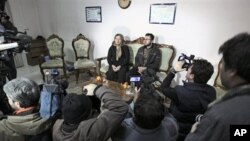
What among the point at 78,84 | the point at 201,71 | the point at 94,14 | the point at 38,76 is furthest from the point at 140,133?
the point at 38,76

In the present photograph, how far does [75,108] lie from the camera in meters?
0.92

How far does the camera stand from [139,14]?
11.1 feet

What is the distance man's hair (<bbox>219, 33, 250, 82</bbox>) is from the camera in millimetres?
647

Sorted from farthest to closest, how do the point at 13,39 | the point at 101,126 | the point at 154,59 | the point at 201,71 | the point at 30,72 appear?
the point at 30,72 → the point at 154,59 → the point at 13,39 → the point at 201,71 → the point at 101,126

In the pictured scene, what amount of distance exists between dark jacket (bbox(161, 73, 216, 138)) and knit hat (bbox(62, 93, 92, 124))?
0.80m

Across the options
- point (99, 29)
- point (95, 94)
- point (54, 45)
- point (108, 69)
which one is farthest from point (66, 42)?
point (95, 94)

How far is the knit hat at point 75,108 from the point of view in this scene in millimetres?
919

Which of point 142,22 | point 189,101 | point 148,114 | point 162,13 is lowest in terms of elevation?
point 189,101

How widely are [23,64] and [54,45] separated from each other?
4.97 feet

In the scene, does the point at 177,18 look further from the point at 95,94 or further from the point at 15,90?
the point at 15,90

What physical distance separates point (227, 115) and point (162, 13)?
Answer: 109 inches

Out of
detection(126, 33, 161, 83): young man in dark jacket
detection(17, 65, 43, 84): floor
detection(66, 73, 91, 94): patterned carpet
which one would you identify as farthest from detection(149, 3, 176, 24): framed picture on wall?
detection(17, 65, 43, 84): floor

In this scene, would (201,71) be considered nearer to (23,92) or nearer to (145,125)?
(145,125)

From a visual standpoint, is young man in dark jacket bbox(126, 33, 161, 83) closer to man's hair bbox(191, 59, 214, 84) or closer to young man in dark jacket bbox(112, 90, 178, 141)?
man's hair bbox(191, 59, 214, 84)
